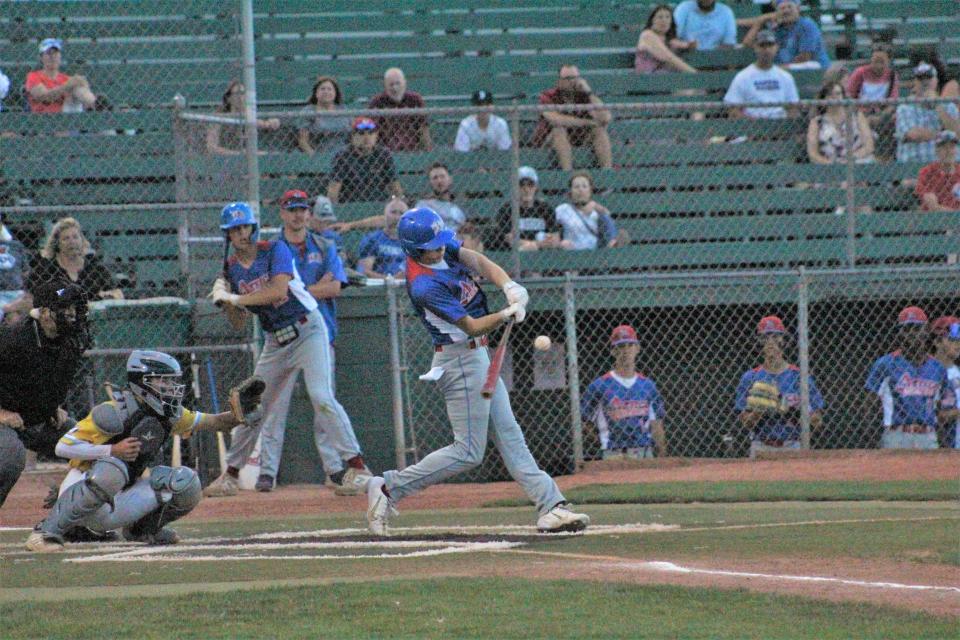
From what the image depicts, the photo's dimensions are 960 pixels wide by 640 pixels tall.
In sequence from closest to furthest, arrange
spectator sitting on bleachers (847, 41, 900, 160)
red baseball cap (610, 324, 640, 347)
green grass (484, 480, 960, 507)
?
green grass (484, 480, 960, 507)
red baseball cap (610, 324, 640, 347)
spectator sitting on bleachers (847, 41, 900, 160)

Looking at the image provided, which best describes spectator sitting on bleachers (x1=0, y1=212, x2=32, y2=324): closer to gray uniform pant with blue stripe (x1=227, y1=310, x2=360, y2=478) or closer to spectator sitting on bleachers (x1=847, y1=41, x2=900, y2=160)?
gray uniform pant with blue stripe (x1=227, y1=310, x2=360, y2=478)

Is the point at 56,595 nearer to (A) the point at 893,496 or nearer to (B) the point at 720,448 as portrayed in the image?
(A) the point at 893,496

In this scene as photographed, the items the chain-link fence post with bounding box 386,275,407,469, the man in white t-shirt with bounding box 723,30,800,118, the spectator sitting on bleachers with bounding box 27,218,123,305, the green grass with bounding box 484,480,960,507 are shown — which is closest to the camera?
the green grass with bounding box 484,480,960,507

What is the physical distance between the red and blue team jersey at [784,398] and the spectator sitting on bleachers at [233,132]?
4.92 metres

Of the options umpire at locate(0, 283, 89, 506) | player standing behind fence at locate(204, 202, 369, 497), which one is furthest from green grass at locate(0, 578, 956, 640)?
player standing behind fence at locate(204, 202, 369, 497)

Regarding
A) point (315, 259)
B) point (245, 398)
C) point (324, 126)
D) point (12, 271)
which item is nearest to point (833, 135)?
point (324, 126)

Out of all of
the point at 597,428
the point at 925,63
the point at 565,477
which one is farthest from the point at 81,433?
the point at 925,63

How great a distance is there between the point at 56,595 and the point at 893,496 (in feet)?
21.8

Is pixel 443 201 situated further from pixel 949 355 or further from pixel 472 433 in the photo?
pixel 472 433

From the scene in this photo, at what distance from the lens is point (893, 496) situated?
1144 cm

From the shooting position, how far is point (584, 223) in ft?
48.2

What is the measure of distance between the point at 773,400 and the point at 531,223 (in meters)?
2.77

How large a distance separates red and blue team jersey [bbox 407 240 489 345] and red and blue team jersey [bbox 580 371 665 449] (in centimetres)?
494

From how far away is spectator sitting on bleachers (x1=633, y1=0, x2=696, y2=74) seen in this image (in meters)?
16.9
